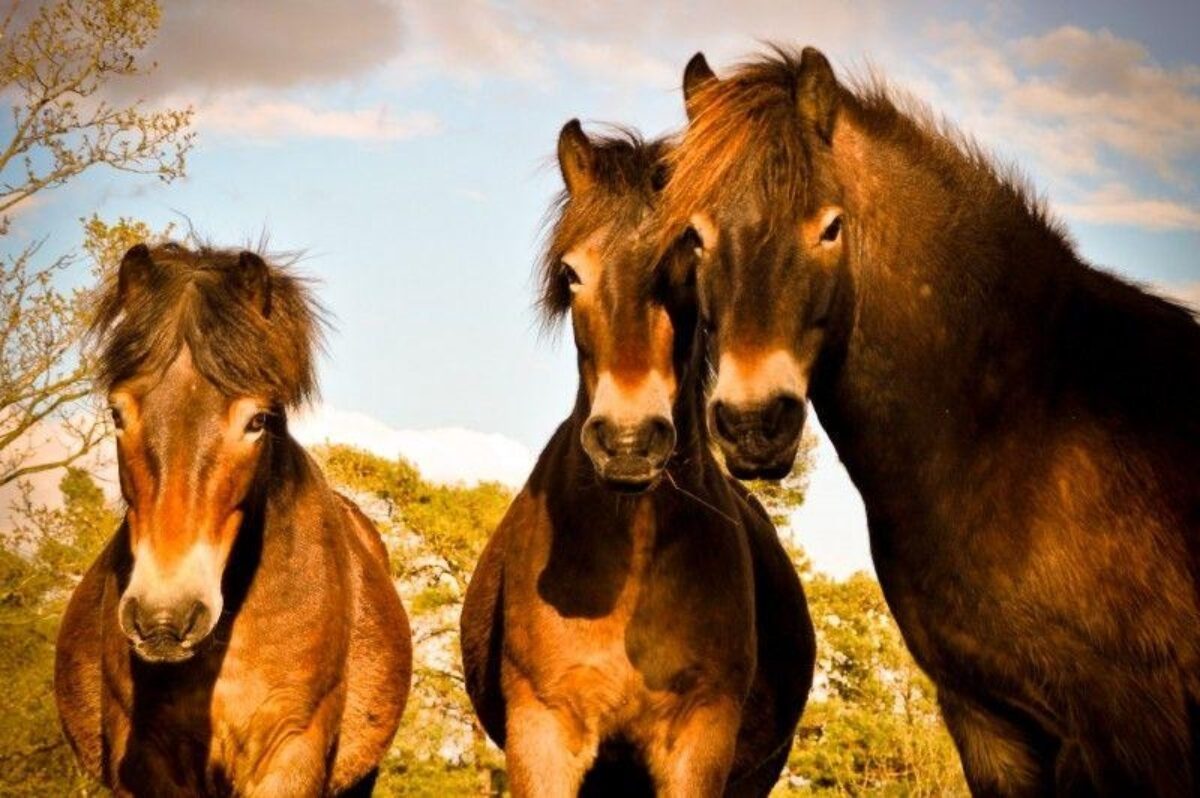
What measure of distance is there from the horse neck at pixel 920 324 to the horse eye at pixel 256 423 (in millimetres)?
2445

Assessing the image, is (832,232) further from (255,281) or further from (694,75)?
(255,281)

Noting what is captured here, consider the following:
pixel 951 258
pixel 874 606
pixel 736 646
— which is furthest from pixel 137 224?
pixel 874 606

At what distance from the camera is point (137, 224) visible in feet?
48.5

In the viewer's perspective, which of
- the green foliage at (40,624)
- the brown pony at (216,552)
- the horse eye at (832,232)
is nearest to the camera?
the horse eye at (832,232)

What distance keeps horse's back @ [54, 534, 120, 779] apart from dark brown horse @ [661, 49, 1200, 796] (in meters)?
4.10

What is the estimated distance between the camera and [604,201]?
582 cm

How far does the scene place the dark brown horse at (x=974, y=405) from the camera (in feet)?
14.0

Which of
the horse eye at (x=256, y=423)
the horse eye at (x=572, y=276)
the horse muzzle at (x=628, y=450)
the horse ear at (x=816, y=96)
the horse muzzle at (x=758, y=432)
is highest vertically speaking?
the horse ear at (x=816, y=96)

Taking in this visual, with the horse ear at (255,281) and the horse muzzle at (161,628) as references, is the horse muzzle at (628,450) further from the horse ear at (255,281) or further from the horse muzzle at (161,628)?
the horse ear at (255,281)

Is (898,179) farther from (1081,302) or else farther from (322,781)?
(322,781)

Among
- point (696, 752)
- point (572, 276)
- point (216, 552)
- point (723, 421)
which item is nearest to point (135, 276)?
point (216, 552)

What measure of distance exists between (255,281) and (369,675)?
217 centimetres

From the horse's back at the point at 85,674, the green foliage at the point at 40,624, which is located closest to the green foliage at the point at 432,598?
the green foliage at the point at 40,624

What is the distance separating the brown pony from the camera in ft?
17.7
